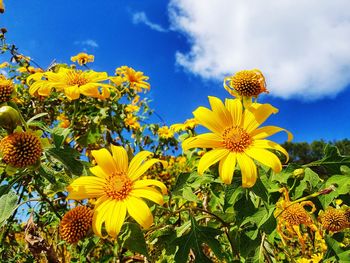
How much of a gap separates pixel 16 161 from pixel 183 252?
2.15 feet

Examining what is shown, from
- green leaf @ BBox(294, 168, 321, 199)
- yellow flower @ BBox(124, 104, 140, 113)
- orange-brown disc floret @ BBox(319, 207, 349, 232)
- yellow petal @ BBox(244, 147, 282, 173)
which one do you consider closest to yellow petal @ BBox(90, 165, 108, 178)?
yellow petal @ BBox(244, 147, 282, 173)

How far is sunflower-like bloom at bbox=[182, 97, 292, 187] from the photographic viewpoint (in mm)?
1386

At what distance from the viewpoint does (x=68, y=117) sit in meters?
3.35

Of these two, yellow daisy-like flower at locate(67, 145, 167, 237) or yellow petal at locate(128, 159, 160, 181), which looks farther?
yellow petal at locate(128, 159, 160, 181)

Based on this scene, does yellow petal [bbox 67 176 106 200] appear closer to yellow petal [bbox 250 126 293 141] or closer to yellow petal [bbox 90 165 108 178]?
yellow petal [bbox 90 165 108 178]

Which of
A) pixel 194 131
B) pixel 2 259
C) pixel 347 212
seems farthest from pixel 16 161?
pixel 2 259

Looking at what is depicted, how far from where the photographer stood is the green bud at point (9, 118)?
52.8 inches

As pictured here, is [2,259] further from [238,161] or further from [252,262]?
[238,161]

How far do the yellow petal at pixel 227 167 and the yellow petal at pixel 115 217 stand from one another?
34 centimetres

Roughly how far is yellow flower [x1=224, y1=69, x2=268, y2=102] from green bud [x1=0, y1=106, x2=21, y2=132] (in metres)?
0.80

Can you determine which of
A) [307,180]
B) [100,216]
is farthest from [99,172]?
[307,180]

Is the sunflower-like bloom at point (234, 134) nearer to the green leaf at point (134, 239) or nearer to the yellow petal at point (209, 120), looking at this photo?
the yellow petal at point (209, 120)


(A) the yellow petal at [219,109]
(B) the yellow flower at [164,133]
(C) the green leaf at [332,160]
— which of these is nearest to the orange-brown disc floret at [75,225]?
(A) the yellow petal at [219,109]

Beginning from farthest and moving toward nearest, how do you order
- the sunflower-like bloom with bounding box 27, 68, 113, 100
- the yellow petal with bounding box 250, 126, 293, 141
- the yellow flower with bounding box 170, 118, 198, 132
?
the yellow flower with bounding box 170, 118, 198, 132 < the sunflower-like bloom with bounding box 27, 68, 113, 100 < the yellow petal with bounding box 250, 126, 293, 141
